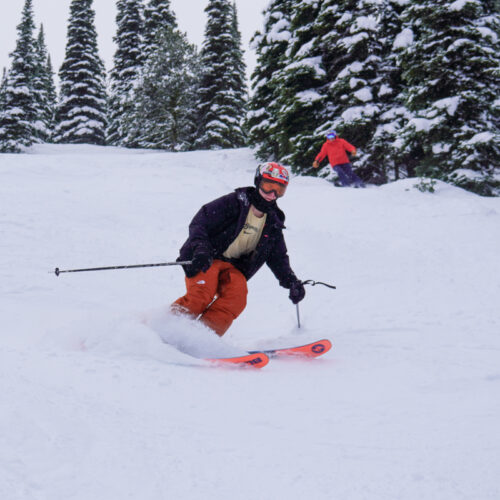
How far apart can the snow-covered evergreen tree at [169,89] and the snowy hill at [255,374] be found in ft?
65.3

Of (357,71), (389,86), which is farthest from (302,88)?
(389,86)

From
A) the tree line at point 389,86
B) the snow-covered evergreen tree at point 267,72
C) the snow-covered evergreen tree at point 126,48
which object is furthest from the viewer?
the snow-covered evergreen tree at point 126,48

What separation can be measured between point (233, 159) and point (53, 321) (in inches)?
617

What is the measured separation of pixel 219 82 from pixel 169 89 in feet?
11.0

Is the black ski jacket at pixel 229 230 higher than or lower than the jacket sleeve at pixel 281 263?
higher

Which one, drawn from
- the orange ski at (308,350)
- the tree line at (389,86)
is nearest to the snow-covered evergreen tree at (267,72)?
the tree line at (389,86)

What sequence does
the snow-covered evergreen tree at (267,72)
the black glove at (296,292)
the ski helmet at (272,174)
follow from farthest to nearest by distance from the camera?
1. the snow-covered evergreen tree at (267,72)
2. the black glove at (296,292)
3. the ski helmet at (272,174)

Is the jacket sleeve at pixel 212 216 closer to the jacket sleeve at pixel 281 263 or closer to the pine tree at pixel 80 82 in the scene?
the jacket sleeve at pixel 281 263

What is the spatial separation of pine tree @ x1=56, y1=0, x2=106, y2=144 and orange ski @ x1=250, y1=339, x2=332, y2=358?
31.8 m

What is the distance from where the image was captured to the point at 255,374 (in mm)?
3096

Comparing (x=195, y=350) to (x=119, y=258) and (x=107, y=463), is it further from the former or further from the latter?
(x=119, y=258)

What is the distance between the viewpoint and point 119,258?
22.3ft

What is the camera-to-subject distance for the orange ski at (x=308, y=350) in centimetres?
367

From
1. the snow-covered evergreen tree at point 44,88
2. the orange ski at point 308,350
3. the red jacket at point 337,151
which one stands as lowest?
the orange ski at point 308,350
